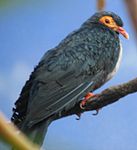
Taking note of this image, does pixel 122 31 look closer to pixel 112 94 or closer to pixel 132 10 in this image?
pixel 112 94

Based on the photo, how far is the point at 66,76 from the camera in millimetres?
1000

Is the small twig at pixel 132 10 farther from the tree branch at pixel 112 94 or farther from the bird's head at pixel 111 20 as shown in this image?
the bird's head at pixel 111 20

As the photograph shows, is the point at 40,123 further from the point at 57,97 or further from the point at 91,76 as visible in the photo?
the point at 91,76

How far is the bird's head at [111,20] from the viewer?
1271 mm

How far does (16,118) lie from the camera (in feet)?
3.05

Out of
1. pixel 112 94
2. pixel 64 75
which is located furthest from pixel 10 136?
pixel 64 75

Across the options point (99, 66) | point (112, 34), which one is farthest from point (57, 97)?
point (112, 34)

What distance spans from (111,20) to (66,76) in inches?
14.1

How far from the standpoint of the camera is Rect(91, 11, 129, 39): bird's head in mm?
1271

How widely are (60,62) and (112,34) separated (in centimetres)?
24

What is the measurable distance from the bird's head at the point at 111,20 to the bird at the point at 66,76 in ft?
0.12

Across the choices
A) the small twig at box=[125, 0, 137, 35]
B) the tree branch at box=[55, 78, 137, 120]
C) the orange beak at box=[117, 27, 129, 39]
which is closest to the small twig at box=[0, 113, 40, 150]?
the small twig at box=[125, 0, 137, 35]

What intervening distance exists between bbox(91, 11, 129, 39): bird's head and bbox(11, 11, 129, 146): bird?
0.12ft

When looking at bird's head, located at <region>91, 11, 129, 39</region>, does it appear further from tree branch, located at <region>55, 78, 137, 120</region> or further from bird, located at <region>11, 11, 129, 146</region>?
tree branch, located at <region>55, 78, 137, 120</region>
